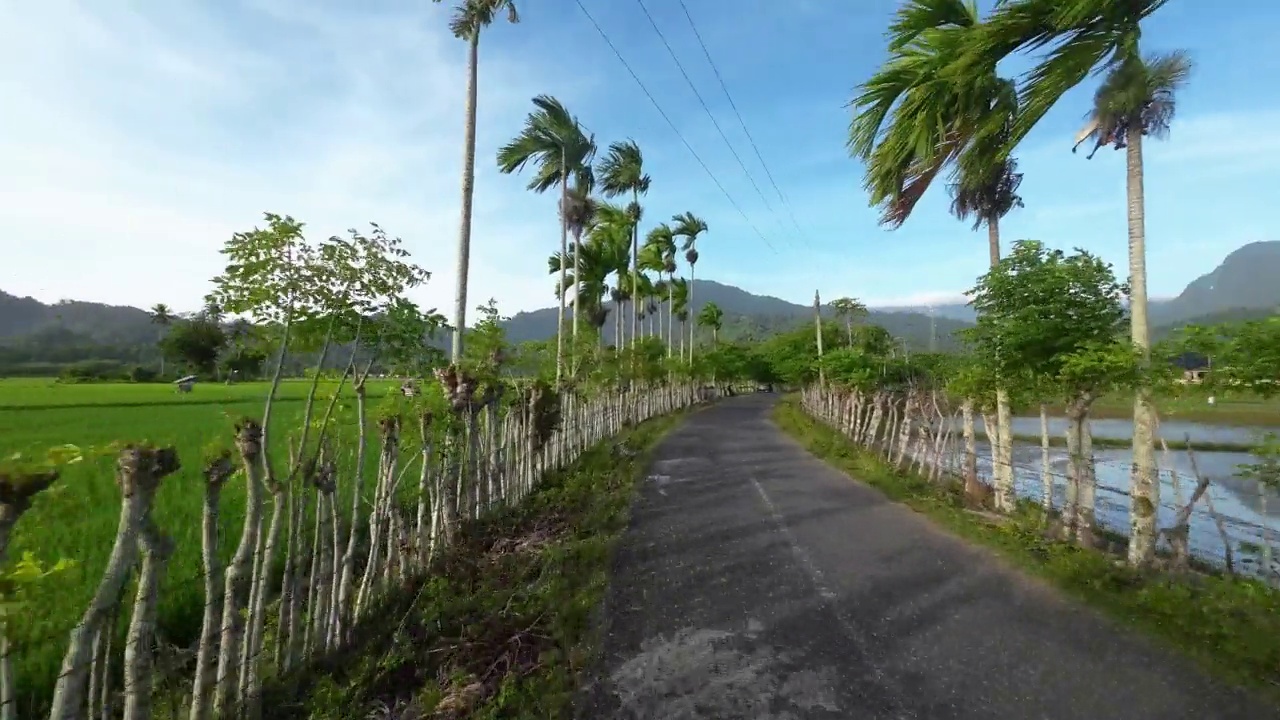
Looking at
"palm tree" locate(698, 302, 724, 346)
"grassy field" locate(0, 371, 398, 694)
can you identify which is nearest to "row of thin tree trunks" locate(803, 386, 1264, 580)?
"grassy field" locate(0, 371, 398, 694)

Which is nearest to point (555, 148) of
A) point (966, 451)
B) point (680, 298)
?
point (966, 451)

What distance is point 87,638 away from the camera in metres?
2.44

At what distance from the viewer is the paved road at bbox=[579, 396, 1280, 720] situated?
11.7ft

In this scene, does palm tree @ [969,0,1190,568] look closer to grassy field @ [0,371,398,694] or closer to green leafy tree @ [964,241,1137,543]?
green leafy tree @ [964,241,1137,543]

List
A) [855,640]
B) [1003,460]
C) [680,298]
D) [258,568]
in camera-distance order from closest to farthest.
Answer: [258,568], [855,640], [1003,460], [680,298]

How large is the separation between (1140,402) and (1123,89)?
98.4 inches

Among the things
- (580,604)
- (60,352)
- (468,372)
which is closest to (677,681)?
(580,604)

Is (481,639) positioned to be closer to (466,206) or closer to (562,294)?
(466,206)

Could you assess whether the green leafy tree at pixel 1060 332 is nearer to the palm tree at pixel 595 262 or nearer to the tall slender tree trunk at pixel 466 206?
the tall slender tree trunk at pixel 466 206

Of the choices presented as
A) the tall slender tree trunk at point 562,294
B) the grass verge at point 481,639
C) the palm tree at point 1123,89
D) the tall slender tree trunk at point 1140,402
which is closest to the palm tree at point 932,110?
the palm tree at point 1123,89

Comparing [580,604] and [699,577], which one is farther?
[699,577]

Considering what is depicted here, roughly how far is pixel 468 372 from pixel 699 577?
3226mm

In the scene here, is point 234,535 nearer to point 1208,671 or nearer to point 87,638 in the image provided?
point 87,638

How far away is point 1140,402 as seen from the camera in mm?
5359
